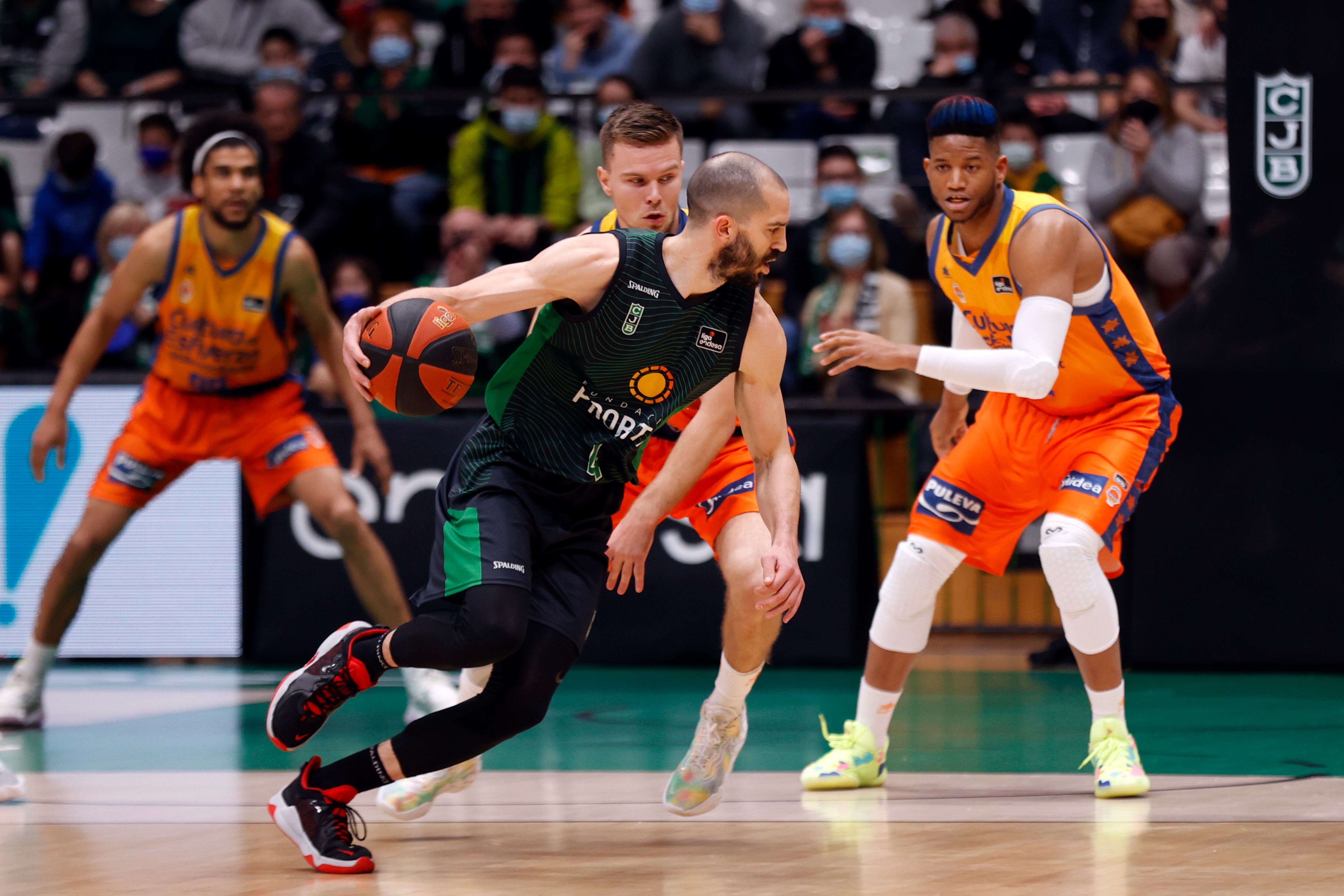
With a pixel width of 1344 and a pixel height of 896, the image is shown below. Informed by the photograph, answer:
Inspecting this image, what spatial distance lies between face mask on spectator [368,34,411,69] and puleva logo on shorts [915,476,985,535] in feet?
21.8

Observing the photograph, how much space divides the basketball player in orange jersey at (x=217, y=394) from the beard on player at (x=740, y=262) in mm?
2731

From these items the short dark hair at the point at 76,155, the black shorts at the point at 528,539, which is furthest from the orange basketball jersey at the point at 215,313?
the short dark hair at the point at 76,155

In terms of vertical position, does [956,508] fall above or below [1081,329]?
below

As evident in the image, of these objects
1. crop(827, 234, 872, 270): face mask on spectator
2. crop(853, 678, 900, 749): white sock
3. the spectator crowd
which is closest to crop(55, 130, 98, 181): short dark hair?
the spectator crowd

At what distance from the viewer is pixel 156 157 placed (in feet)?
33.9

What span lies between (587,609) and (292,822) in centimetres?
89

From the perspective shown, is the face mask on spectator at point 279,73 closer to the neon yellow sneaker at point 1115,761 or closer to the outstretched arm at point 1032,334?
the outstretched arm at point 1032,334

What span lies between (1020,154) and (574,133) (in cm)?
283

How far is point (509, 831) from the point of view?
4.41m

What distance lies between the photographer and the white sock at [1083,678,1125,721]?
4984 millimetres

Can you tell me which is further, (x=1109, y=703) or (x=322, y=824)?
(x=1109, y=703)

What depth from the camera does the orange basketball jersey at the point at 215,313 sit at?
6.46 m

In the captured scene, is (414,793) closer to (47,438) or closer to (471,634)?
(471,634)

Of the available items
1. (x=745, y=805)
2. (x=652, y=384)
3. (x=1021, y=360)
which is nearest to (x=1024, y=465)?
(x=1021, y=360)
